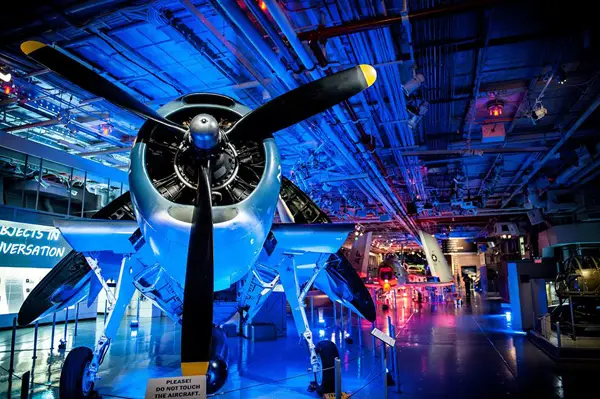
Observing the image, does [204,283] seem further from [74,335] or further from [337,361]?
[74,335]

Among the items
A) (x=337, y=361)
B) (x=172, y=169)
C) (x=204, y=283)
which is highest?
(x=172, y=169)

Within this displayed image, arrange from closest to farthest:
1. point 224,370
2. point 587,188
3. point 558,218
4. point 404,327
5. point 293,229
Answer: point 293,229 < point 224,370 < point 404,327 < point 587,188 < point 558,218

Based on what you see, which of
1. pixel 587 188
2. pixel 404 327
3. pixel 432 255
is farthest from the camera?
pixel 432 255

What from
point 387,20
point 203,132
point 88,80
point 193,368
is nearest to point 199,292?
point 193,368

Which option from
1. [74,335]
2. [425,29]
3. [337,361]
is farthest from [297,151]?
[74,335]

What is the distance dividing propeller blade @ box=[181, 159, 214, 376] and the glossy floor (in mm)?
2519

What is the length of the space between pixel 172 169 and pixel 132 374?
4.91m

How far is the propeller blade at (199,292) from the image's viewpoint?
3045mm

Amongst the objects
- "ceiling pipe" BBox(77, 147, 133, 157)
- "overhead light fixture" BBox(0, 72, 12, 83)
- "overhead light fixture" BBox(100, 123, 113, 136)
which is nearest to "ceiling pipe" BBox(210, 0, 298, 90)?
"overhead light fixture" BBox(0, 72, 12, 83)

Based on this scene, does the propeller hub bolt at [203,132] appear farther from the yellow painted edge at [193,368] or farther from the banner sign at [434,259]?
the banner sign at [434,259]

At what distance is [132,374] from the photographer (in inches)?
278

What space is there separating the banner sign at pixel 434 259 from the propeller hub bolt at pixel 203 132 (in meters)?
18.2

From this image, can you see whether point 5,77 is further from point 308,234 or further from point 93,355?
point 308,234

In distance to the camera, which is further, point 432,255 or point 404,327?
point 432,255
